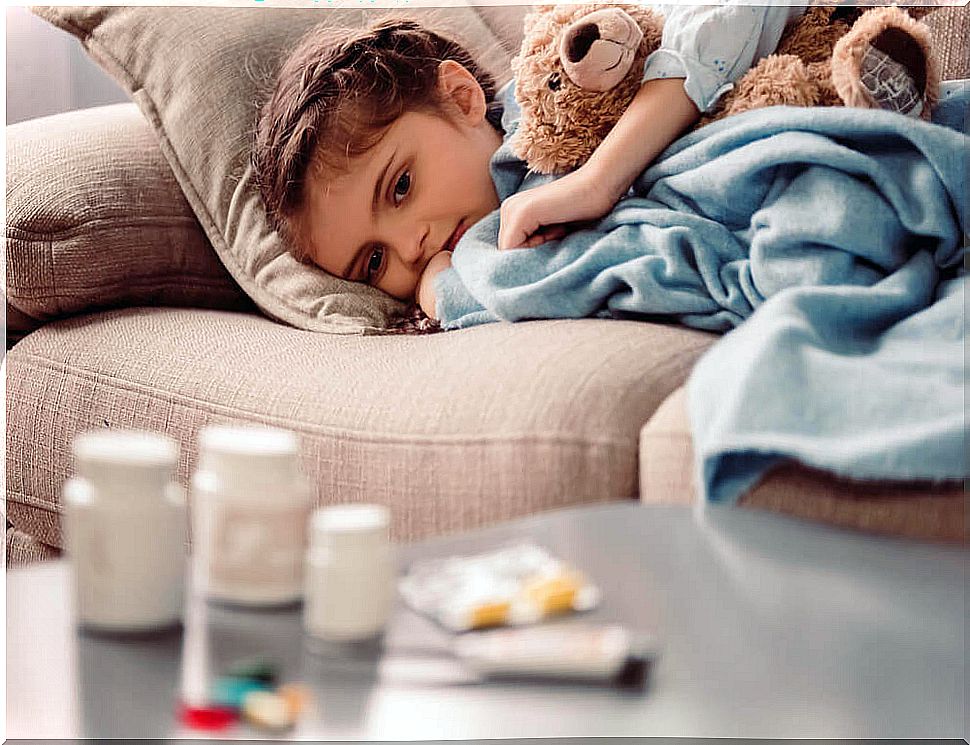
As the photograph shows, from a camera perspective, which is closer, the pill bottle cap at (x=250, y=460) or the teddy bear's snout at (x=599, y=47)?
the pill bottle cap at (x=250, y=460)

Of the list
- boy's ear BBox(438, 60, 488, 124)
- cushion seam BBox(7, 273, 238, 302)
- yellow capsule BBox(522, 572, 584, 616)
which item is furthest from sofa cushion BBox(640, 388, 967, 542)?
cushion seam BBox(7, 273, 238, 302)

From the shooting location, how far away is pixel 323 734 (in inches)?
19.3

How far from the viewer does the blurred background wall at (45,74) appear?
2318 millimetres

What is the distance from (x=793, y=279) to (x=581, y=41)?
1.16ft

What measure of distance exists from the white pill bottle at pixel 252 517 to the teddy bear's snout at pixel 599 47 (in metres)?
0.76

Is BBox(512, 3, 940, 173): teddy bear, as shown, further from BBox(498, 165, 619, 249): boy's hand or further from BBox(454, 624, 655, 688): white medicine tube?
BBox(454, 624, 655, 688): white medicine tube

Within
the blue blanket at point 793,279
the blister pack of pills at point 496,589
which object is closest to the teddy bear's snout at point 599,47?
the blue blanket at point 793,279

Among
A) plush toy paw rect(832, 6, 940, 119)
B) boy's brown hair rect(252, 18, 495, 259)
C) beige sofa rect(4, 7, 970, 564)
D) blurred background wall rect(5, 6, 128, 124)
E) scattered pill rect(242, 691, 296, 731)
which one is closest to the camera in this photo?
scattered pill rect(242, 691, 296, 731)

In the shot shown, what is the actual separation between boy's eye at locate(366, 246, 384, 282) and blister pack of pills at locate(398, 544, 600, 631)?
0.78m

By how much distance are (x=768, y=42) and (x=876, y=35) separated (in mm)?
131

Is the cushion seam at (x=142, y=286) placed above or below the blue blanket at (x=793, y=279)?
below

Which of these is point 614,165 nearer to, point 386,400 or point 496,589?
point 386,400

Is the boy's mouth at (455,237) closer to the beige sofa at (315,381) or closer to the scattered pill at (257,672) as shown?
the beige sofa at (315,381)

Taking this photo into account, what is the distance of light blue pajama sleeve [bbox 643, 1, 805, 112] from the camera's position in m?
1.20
